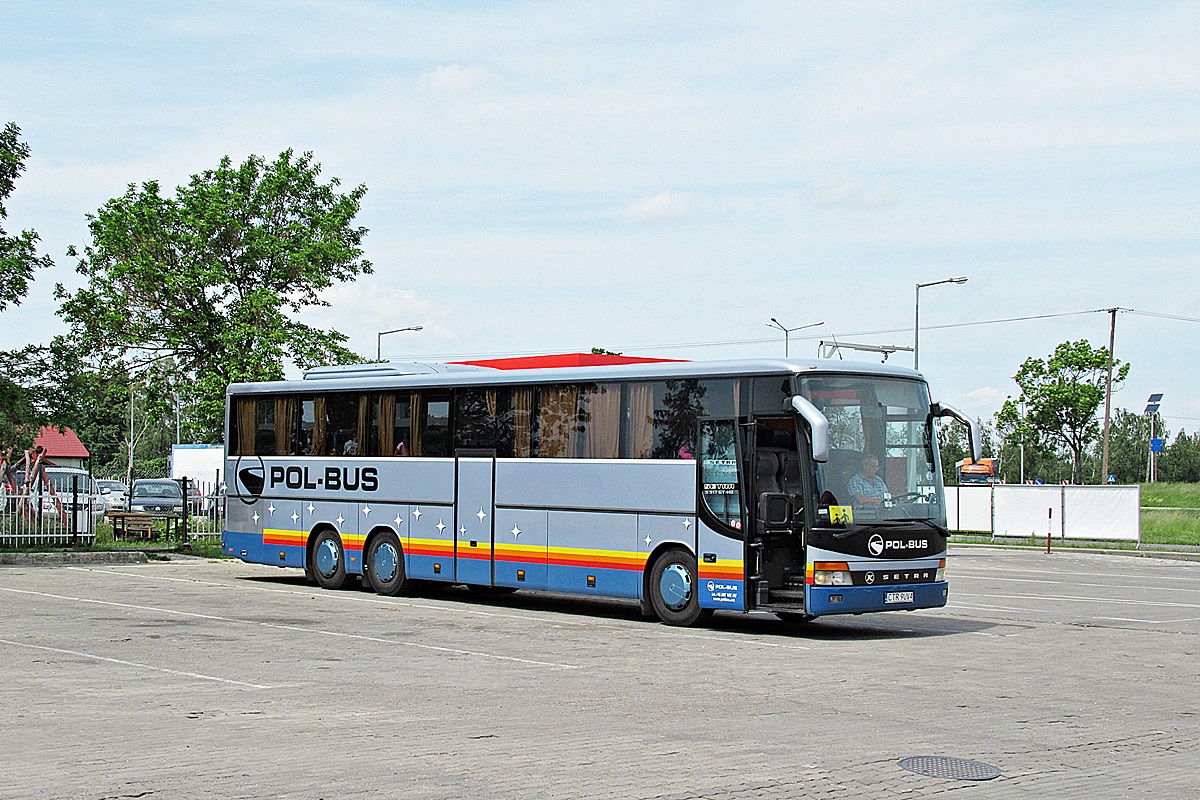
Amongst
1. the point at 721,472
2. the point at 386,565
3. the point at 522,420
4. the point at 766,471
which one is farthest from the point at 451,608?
the point at 766,471

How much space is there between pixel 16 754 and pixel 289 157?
31522mm

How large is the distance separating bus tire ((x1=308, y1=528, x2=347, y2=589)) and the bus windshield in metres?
9.05

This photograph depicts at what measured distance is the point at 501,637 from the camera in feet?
51.0

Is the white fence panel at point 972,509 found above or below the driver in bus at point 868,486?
below

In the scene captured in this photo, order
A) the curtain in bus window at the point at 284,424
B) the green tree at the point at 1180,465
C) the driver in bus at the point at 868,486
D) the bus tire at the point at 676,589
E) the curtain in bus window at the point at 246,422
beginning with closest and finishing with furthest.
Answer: the driver in bus at the point at 868,486
the bus tire at the point at 676,589
the curtain in bus window at the point at 284,424
the curtain in bus window at the point at 246,422
the green tree at the point at 1180,465

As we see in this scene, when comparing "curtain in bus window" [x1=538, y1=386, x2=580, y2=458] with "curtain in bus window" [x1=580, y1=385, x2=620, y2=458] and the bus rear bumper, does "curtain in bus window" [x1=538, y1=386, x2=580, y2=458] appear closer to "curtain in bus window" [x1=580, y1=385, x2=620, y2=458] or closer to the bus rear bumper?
"curtain in bus window" [x1=580, y1=385, x2=620, y2=458]

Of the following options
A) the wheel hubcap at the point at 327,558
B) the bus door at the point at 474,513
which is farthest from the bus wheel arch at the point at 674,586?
the wheel hubcap at the point at 327,558

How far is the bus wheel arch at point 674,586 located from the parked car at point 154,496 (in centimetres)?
3151

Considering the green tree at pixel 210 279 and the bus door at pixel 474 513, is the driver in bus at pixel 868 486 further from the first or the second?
the green tree at pixel 210 279

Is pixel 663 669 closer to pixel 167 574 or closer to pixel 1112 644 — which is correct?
pixel 1112 644

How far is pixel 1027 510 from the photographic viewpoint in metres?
45.7

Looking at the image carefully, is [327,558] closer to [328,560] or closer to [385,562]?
[328,560]

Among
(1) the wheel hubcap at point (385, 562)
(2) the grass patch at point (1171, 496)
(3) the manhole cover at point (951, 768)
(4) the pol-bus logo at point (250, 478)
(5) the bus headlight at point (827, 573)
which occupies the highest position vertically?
(4) the pol-bus logo at point (250, 478)

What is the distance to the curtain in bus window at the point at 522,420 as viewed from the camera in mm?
18719
